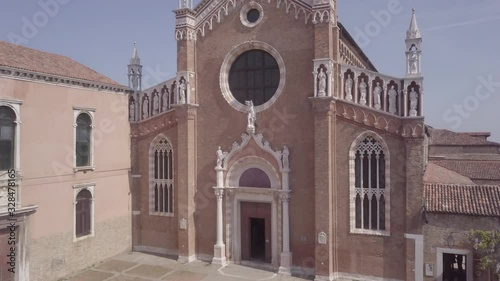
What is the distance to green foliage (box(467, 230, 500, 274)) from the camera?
12.5 meters

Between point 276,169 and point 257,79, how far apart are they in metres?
4.26

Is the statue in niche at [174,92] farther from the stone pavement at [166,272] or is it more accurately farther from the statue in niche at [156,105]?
the stone pavement at [166,272]

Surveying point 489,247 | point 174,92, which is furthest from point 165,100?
point 489,247

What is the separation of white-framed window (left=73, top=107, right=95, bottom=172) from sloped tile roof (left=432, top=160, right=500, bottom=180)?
22162 mm

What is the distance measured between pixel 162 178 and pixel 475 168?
22.6 m

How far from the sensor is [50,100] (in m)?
15.3

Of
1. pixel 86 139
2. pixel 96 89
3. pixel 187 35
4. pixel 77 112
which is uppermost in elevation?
pixel 187 35

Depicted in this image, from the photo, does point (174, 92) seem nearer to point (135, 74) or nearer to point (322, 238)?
point (135, 74)

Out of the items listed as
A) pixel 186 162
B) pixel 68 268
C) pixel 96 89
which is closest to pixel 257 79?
pixel 186 162

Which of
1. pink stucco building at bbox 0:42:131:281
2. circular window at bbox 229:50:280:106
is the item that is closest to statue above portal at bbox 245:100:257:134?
circular window at bbox 229:50:280:106

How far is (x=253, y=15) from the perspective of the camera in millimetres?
17234

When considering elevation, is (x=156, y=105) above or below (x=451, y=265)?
above

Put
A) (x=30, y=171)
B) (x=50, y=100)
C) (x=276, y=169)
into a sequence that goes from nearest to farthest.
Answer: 1. (x=30, y=171)
2. (x=50, y=100)
3. (x=276, y=169)

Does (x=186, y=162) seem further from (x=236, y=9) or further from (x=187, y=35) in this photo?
(x=236, y=9)
